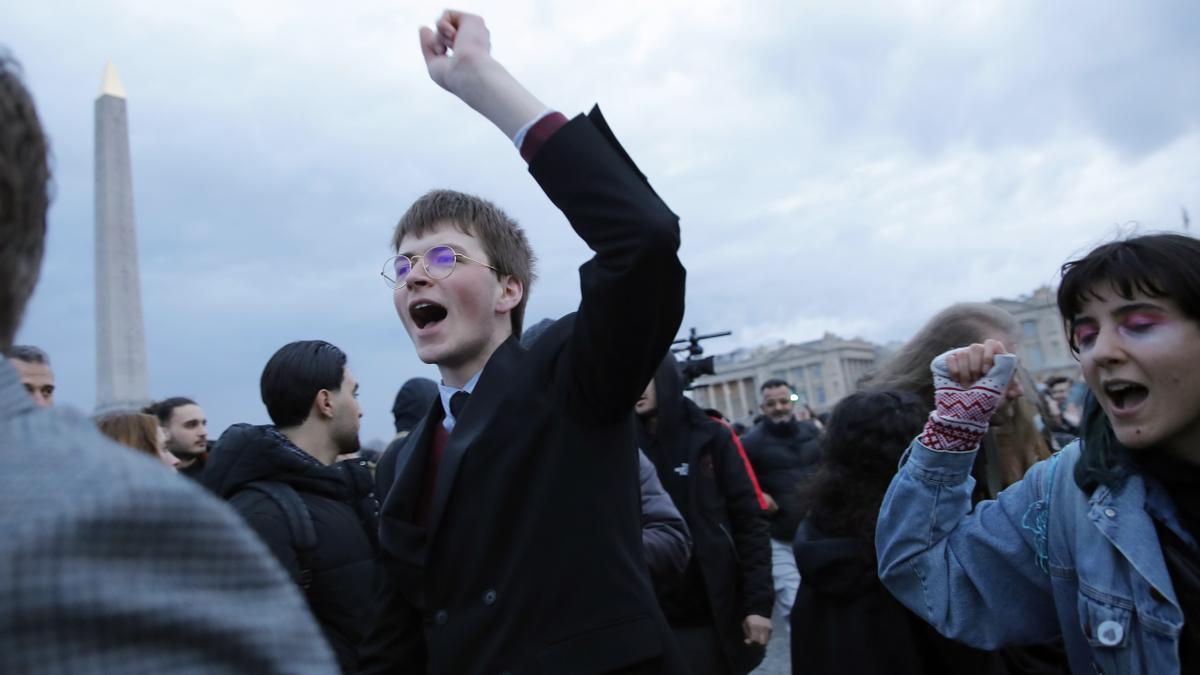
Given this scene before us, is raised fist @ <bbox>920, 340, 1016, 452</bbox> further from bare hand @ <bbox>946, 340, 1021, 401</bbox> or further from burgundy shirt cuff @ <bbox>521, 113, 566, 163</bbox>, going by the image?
burgundy shirt cuff @ <bbox>521, 113, 566, 163</bbox>

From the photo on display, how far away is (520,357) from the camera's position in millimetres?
1855

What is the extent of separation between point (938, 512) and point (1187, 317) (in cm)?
63

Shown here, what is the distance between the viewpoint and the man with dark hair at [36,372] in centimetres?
389

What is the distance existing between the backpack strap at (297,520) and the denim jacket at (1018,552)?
6.17 ft

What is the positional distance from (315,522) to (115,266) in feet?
55.9

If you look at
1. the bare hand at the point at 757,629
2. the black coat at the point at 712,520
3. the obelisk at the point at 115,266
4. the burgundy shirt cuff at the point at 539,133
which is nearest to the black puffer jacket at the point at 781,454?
the black coat at the point at 712,520

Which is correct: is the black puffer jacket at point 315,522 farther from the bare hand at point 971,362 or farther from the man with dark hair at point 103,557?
the man with dark hair at point 103,557

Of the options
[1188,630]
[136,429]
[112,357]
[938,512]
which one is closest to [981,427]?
[938,512]

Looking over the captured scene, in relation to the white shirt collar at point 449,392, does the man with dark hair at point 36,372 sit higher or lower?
higher

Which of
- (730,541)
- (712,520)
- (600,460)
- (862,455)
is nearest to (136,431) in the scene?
(712,520)

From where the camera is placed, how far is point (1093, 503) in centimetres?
174

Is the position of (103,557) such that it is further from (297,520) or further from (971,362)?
(297,520)

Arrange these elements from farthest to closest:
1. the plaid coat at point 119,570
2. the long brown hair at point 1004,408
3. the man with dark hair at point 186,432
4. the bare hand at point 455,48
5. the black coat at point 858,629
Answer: the man with dark hair at point 186,432 → the long brown hair at point 1004,408 → the black coat at point 858,629 → the bare hand at point 455,48 → the plaid coat at point 119,570

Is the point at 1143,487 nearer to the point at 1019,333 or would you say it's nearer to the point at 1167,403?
the point at 1167,403
